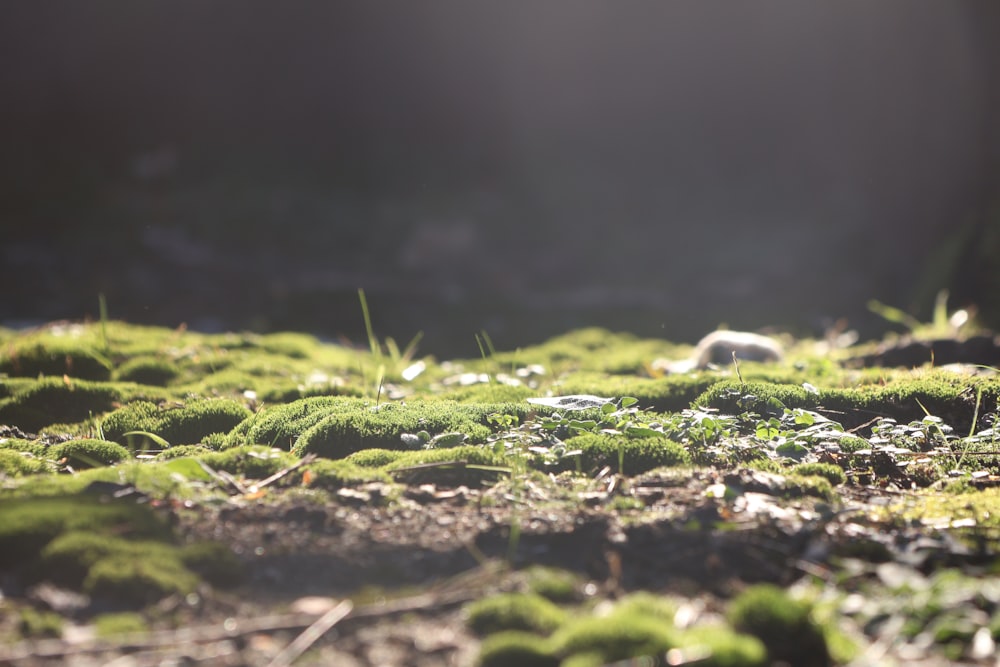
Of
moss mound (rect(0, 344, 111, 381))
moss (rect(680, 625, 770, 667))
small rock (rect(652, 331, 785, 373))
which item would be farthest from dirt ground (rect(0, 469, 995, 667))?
moss mound (rect(0, 344, 111, 381))

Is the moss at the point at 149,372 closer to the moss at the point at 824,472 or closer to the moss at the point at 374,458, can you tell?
the moss at the point at 374,458

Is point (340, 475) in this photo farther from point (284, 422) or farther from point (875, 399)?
point (875, 399)

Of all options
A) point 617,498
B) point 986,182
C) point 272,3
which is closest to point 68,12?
point 272,3

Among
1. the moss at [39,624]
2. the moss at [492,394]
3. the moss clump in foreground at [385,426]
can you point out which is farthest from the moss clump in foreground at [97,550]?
the moss at [492,394]

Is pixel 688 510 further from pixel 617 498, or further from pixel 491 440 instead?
pixel 491 440

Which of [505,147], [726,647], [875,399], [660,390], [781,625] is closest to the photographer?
[726,647]

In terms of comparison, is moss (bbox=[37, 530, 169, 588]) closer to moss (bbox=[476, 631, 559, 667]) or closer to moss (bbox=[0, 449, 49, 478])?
moss (bbox=[0, 449, 49, 478])

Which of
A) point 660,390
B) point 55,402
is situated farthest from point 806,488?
point 55,402
